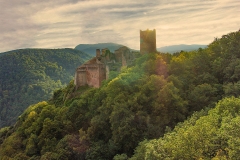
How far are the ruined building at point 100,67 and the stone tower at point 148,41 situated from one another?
692cm

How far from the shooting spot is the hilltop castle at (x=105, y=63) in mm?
53625

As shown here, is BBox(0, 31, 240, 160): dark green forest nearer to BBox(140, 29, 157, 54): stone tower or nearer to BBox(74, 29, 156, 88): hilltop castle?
BBox(74, 29, 156, 88): hilltop castle

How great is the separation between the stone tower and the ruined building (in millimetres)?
6921

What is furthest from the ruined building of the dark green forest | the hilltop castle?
the dark green forest

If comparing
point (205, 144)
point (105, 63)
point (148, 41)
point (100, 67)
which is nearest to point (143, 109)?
point (205, 144)

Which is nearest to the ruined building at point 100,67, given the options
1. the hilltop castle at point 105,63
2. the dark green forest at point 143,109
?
the hilltop castle at point 105,63

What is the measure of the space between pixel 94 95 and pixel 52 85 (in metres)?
160

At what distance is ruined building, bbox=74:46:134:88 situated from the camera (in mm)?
54281

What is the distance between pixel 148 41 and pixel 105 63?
33.0 feet

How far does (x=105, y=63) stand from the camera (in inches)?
2203

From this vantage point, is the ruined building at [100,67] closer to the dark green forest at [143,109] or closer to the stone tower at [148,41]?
the stone tower at [148,41]

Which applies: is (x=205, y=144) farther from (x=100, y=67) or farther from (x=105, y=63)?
(x=105, y=63)

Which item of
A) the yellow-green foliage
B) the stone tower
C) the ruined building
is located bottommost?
the yellow-green foliage

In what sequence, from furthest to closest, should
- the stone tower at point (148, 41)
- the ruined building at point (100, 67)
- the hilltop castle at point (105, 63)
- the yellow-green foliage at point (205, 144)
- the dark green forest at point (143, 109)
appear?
the ruined building at point (100, 67) < the hilltop castle at point (105, 63) < the stone tower at point (148, 41) < the dark green forest at point (143, 109) < the yellow-green foliage at point (205, 144)
